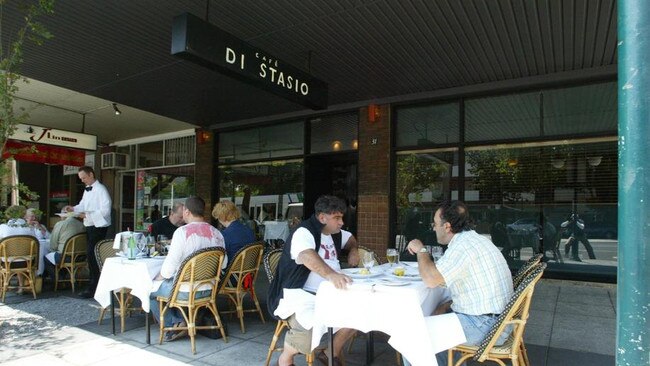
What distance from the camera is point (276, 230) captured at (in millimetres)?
9586

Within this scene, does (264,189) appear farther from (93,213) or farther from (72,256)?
(72,256)

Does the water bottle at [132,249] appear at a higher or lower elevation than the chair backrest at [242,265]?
higher

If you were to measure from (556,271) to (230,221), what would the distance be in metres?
4.87

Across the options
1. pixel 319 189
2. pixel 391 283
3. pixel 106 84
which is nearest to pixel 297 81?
pixel 391 283

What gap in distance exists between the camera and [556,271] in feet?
22.2

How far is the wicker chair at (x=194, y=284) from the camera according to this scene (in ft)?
13.3

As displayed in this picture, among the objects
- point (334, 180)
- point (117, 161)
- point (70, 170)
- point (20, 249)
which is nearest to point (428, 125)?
point (334, 180)

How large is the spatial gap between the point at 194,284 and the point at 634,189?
364cm

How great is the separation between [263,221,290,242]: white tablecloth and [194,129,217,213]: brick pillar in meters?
1.47

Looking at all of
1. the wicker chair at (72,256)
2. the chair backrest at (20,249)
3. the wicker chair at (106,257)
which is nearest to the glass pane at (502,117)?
the wicker chair at (106,257)

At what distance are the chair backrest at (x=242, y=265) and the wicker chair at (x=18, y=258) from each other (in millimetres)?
3392

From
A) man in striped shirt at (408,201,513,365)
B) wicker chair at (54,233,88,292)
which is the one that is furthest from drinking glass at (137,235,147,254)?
man in striped shirt at (408,201,513,365)

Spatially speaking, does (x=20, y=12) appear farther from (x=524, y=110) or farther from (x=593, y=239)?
(x=593, y=239)

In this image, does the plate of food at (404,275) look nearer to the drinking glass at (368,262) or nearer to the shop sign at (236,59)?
the drinking glass at (368,262)
